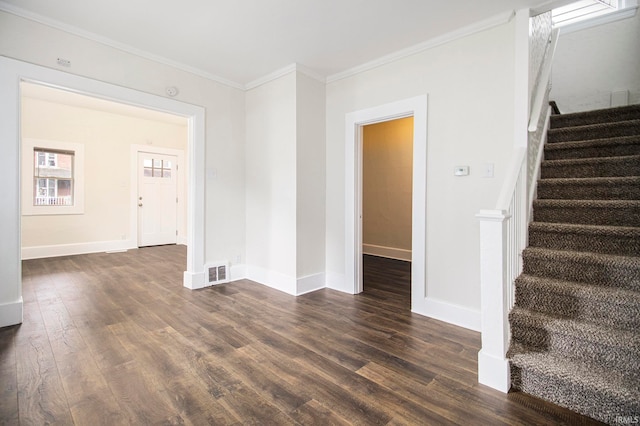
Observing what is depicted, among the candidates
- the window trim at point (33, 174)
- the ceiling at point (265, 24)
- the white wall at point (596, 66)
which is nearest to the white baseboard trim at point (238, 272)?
the ceiling at point (265, 24)

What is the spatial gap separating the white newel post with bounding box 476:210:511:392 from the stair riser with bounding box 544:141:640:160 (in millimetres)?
1888

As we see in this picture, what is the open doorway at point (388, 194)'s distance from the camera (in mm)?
5676

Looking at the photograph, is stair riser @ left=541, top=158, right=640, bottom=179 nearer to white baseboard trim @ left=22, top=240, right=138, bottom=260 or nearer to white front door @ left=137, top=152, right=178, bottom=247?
white front door @ left=137, top=152, right=178, bottom=247

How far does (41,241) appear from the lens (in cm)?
→ 571

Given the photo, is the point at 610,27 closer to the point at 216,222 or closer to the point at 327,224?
the point at 327,224

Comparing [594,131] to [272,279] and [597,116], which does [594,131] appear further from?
[272,279]

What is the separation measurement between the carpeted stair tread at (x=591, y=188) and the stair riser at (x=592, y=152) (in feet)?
1.65

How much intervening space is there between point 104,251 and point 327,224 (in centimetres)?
508

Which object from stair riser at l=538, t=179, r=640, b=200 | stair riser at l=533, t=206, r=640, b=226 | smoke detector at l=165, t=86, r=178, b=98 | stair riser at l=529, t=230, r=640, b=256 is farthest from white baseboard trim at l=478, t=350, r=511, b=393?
smoke detector at l=165, t=86, r=178, b=98

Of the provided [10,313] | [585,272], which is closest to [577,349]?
[585,272]

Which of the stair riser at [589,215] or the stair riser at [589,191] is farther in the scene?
the stair riser at [589,191]

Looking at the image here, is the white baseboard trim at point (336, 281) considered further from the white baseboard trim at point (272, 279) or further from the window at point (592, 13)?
the window at point (592, 13)

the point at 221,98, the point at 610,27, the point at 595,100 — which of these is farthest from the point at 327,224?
the point at 610,27

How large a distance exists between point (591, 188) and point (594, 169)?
0.91ft
